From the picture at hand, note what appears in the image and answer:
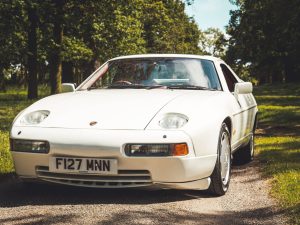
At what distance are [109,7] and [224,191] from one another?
69.5ft

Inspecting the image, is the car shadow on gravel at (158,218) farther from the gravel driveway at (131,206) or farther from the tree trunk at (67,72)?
the tree trunk at (67,72)

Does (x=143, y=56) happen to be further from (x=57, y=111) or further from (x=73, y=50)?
(x=73, y=50)

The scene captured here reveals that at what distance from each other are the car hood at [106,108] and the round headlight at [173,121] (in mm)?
108

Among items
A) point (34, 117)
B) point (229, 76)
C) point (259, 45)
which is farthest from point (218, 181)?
point (259, 45)

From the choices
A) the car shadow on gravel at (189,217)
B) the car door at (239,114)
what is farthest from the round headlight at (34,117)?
the car door at (239,114)

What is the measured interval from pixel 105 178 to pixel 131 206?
0.32 metres

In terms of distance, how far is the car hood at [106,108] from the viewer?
4.16m

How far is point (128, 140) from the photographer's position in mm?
3955

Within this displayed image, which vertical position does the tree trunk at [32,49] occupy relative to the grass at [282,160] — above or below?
above

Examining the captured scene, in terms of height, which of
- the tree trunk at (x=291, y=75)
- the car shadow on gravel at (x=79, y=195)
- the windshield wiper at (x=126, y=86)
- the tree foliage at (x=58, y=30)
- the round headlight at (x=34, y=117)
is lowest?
the tree trunk at (x=291, y=75)

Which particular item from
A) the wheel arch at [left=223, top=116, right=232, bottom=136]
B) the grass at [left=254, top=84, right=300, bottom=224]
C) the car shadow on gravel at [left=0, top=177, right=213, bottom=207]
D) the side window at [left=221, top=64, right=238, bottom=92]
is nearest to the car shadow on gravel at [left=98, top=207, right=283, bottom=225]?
the grass at [left=254, top=84, right=300, bottom=224]

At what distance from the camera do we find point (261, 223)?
3.71m

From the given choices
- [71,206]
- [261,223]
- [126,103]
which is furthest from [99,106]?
[261,223]

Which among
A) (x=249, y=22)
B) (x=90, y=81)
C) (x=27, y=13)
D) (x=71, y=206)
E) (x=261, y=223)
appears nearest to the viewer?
(x=261, y=223)
